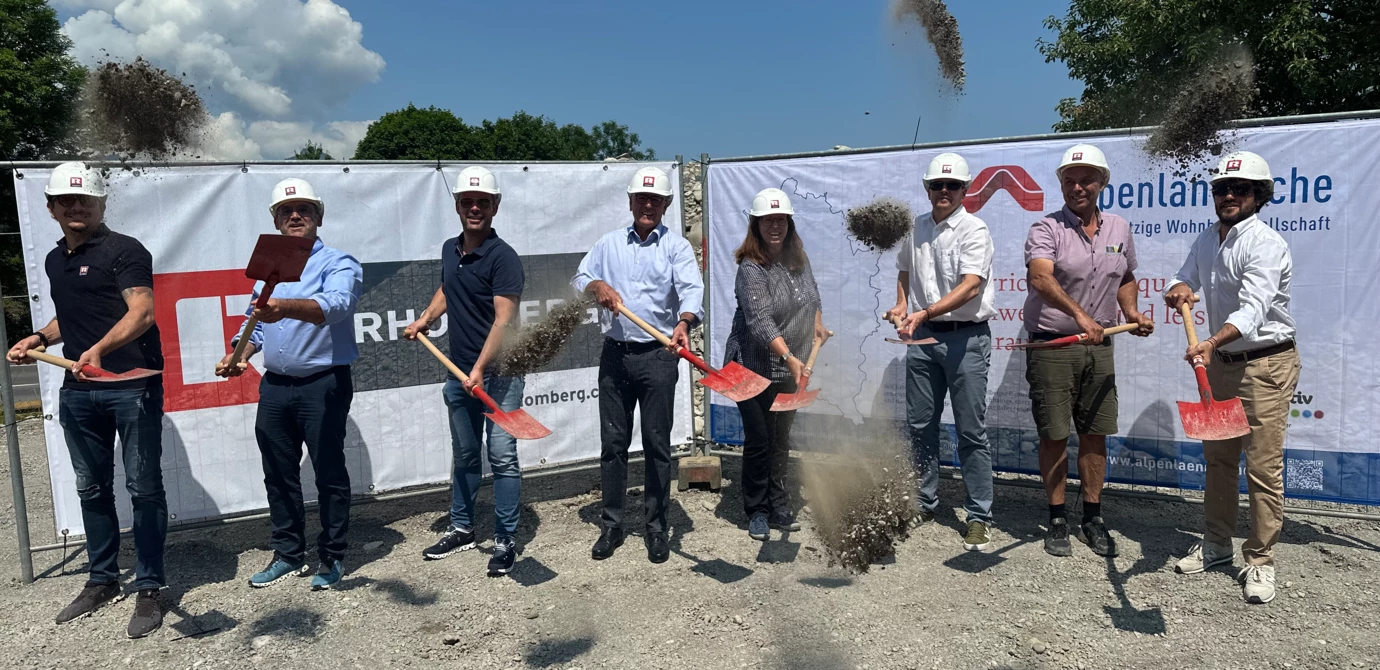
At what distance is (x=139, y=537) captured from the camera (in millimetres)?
4004

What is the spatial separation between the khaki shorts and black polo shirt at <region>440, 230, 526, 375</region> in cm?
293

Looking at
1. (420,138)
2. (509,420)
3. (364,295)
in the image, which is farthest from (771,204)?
(420,138)

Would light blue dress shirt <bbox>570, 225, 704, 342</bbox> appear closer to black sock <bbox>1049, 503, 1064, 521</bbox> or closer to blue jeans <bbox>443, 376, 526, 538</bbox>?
blue jeans <bbox>443, 376, 526, 538</bbox>

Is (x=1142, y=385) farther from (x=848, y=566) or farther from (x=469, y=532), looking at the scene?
(x=469, y=532)

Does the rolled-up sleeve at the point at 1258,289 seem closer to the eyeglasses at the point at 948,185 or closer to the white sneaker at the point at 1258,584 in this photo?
the white sneaker at the point at 1258,584

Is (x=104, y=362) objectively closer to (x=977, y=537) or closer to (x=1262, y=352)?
(x=977, y=537)

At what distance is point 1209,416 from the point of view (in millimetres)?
3832

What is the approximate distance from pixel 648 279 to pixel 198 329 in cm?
270

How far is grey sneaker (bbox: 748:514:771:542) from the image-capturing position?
4879mm

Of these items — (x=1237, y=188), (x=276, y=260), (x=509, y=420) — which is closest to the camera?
(x=276, y=260)

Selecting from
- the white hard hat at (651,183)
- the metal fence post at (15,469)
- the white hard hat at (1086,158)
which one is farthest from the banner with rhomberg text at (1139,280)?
the metal fence post at (15,469)

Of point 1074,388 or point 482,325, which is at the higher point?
point 482,325

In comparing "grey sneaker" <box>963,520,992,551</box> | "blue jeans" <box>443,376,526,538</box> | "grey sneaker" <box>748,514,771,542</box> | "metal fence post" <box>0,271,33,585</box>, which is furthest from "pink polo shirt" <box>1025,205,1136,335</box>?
"metal fence post" <box>0,271,33,585</box>

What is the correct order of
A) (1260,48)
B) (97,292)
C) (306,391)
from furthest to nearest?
(1260,48), (306,391), (97,292)
